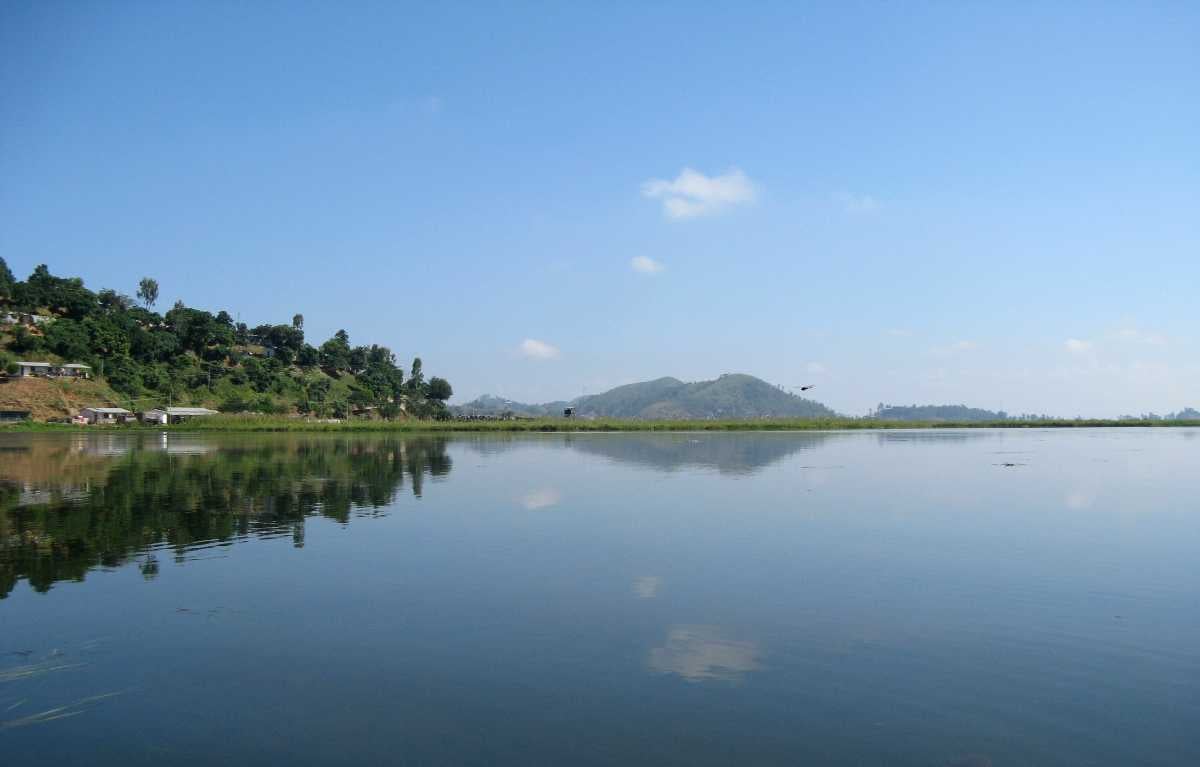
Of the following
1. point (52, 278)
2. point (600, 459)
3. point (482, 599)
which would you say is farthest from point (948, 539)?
point (52, 278)

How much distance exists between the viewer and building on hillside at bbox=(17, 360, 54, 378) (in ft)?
495

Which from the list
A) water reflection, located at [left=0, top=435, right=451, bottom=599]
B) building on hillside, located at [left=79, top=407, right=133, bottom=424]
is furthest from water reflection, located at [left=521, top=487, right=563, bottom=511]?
building on hillside, located at [left=79, top=407, right=133, bottom=424]

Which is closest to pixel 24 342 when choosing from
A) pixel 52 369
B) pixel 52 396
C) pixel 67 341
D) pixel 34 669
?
pixel 67 341

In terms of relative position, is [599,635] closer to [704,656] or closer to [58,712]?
[704,656]

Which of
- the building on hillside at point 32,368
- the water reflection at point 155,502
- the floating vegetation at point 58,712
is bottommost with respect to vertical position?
the floating vegetation at point 58,712

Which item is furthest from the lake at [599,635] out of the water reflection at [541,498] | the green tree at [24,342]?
the green tree at [24,342]

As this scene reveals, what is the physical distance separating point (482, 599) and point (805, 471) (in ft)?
119

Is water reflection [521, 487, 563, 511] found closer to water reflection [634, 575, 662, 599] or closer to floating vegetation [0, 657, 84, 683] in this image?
water reflection [634, 575, 662, 599]

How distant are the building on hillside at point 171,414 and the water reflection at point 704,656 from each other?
161m

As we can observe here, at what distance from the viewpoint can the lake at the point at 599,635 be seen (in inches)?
363

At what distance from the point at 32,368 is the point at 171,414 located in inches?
1155

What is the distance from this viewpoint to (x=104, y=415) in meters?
147

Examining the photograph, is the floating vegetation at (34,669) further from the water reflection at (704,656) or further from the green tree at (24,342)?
the green tree at (24,342)

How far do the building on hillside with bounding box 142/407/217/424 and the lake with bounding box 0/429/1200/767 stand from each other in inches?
5447
